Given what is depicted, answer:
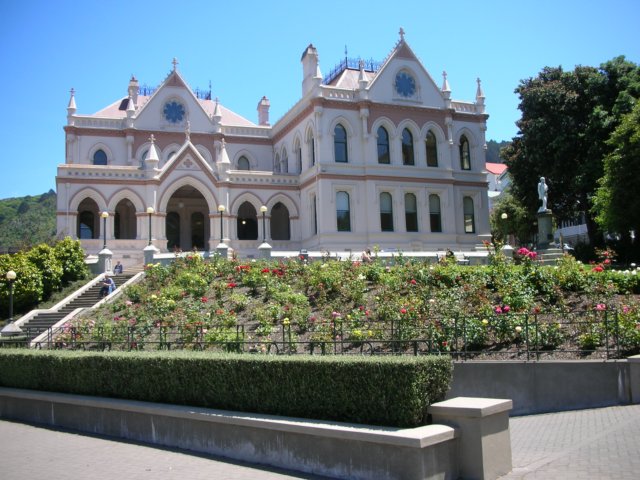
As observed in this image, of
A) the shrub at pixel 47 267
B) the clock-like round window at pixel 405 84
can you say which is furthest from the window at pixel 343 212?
the shrub at pixel 47 267

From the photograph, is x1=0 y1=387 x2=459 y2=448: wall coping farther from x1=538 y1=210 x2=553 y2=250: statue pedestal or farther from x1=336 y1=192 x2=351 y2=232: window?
x1=336 y1=192 x2=351 y2=232: window

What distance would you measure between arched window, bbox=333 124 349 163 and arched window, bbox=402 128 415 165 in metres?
4.07

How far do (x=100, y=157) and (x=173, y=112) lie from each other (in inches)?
233

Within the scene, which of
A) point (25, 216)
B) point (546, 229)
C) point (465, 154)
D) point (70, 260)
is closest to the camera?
point (546, 229)

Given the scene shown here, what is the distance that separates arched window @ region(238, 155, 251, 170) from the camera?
4614cm

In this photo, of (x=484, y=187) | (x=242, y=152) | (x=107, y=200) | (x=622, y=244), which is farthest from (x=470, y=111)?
(x=107, y=200)

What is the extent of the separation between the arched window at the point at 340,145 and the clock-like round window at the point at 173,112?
1249 cm

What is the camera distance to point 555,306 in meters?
16.2

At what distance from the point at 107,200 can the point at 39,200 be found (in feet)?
265

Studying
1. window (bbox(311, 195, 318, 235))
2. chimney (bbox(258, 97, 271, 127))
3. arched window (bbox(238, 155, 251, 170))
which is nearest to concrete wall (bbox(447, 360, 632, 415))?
window (bbox(311, 195, 318, 235))

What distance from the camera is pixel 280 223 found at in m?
44.2

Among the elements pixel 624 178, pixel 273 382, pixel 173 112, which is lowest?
pixel 273 382

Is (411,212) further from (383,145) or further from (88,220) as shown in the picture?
(88,220)

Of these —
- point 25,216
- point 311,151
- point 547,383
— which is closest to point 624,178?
point 311,151
